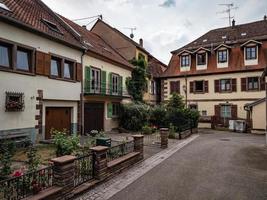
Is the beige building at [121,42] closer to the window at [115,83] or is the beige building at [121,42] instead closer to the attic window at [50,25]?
the window at [115,83]

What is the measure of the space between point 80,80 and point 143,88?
949 centimetres

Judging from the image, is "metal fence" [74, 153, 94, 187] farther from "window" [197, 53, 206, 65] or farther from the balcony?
"window" [197, 53, 206, 65]

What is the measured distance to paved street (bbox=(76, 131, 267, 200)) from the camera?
6.21 meters

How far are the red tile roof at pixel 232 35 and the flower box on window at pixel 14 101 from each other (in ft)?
74.0

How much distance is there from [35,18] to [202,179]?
13.0 meters

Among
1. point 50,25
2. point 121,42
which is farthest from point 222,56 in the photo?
point 50,25

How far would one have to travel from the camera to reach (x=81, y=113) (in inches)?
645

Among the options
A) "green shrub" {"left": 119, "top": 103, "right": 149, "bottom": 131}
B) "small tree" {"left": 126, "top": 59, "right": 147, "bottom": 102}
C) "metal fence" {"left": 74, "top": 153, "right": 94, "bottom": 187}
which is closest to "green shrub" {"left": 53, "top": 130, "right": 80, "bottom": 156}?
"metal fence" {"left": 74, "top": 153, "right": 94, "bottom": 187}

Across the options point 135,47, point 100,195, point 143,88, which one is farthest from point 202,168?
point 135,47

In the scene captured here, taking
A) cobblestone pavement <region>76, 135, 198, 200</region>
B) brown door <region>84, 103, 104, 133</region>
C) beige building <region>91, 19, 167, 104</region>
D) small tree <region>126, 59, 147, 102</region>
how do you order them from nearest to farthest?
cobblestone pavement <region>76, 135, 198, 200</region>
brown door <region>84, 103, 104, 133</region>
small tree <region>126, 59, 147, 102</region>
beige building <region>91, 19, 167, 104</region>

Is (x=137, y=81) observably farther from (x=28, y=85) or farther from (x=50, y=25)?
(x=28, y=85)

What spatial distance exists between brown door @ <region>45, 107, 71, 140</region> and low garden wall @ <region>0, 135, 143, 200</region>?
686cm

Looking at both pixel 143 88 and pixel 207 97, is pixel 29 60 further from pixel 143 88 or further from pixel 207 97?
pixel 207 97

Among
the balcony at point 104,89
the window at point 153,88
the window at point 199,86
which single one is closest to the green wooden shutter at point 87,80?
the balcony at point 104,89
